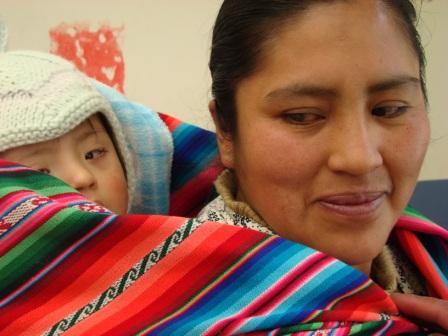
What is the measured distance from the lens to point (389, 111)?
2.47ft

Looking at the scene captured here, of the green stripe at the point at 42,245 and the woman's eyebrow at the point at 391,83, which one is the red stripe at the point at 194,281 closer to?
the green stripe at the point at 42,245

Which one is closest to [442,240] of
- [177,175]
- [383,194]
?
[383,194]

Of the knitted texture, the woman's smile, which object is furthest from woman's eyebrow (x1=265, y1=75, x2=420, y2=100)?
the knitted texture

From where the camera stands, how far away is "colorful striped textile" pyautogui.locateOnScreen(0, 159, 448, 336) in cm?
64

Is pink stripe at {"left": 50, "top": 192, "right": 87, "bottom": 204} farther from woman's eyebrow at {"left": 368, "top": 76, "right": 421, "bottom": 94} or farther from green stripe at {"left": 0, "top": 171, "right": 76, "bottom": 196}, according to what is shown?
woman's eyebrow at {"left": 368, "top": 76, "right": 421, "bottom": 94}

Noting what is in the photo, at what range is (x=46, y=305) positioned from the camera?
66 centimetres

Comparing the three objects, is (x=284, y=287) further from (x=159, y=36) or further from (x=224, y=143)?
(x=159, y=36)

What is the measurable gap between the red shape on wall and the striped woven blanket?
4.13ft

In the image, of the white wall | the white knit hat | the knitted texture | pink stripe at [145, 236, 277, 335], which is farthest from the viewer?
the white wall

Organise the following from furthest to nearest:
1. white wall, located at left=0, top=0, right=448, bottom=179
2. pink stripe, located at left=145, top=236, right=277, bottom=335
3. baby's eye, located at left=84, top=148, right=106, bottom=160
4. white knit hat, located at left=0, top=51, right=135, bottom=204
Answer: white wall, located at left=0, top=0, right=448, bottom=179 → baby's eye, located at left=84, top=148, right=106, bottom=160 → white knit hat, located at left=0, top=51, right=135, bottom=204 → pink stripe, located at left=145, top=236, right=277, bottom=335

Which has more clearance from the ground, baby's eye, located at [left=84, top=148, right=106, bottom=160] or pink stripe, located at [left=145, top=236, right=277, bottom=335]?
baby's eye, located at [left=84, top=148, right=106, bottom=160]

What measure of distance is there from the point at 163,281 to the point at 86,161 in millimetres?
374

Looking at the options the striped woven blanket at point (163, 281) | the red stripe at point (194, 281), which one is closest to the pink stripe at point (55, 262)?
the striped woven blanket at point (163, 281)

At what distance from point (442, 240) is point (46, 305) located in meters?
0.73
